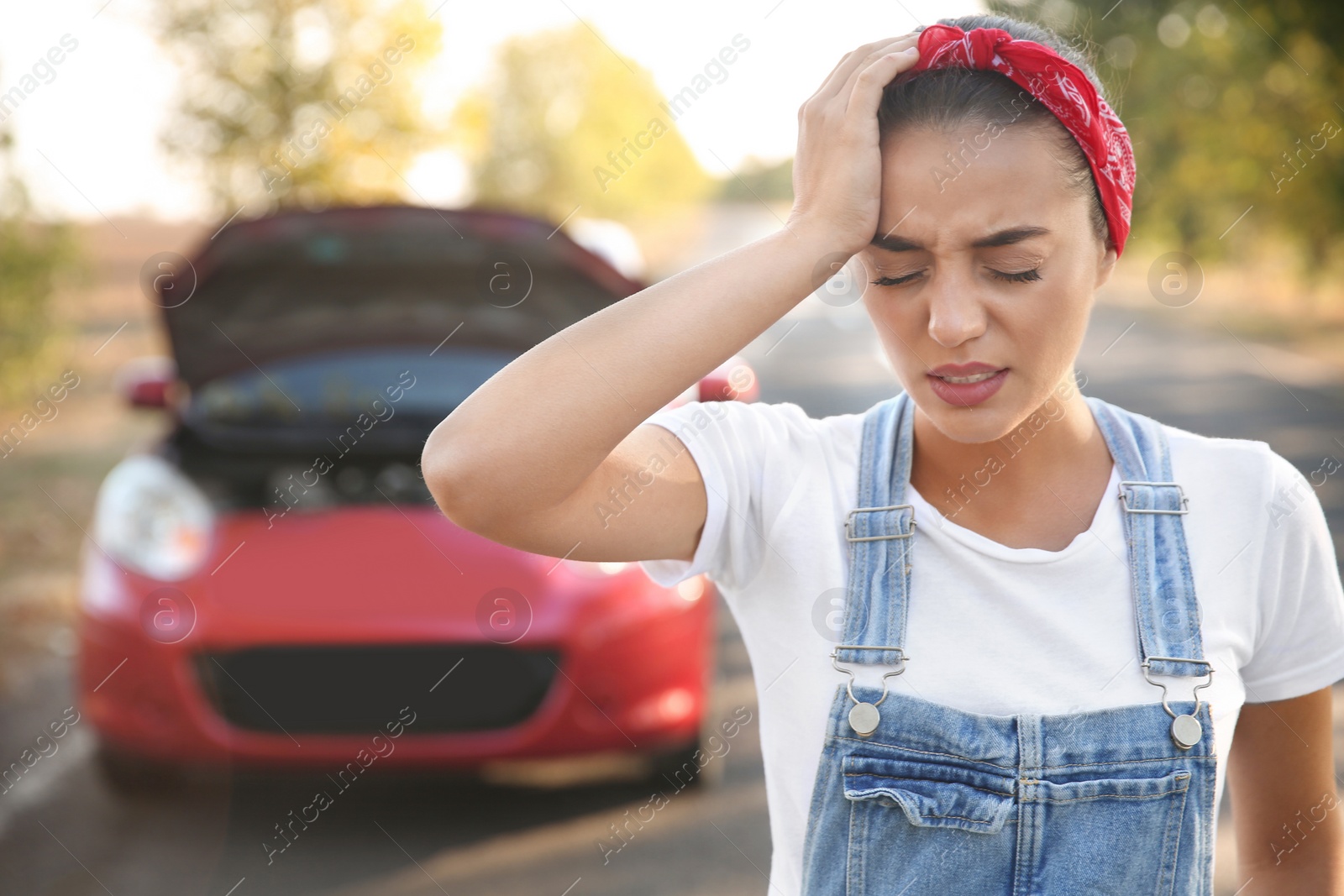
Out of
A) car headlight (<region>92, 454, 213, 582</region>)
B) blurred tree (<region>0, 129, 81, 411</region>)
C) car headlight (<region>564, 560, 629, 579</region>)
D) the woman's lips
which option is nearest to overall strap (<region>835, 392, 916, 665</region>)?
the woman's lips

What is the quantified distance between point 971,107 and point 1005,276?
20 cm

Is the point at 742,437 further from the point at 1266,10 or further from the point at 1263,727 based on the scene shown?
the point at 1266,10

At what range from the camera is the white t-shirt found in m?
1.40

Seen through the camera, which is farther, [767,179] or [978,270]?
[767,179]

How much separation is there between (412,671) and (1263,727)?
8.32 feet

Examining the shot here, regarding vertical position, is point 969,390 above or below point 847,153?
below

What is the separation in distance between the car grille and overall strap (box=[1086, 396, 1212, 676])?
230 centimetres

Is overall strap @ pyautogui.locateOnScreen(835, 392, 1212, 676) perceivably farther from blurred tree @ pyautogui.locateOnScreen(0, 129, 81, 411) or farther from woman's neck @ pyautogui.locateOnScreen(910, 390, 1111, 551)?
blurred tree @ pyautogui.locateOnScreen(0, 129, 81, 411)

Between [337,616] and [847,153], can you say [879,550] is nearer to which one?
[847,153]

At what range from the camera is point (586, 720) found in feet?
11.6

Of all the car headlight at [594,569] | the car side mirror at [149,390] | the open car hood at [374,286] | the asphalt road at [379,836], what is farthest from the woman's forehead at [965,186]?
the car side mirror at [149,390]

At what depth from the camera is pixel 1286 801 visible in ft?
5.09

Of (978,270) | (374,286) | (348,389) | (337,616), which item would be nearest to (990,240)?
(978,270)

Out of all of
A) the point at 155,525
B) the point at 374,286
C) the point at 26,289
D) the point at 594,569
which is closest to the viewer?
the point at 594,569
